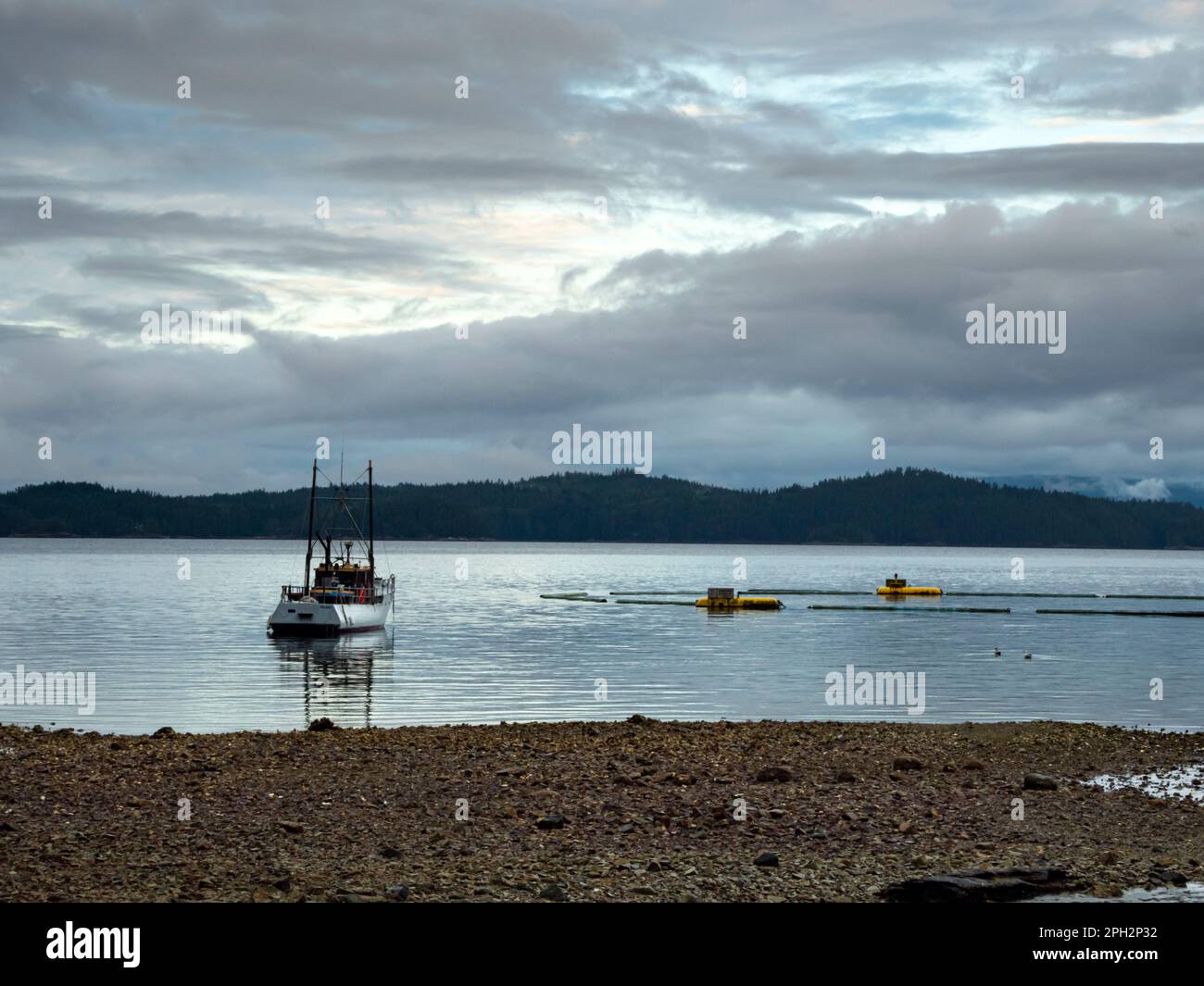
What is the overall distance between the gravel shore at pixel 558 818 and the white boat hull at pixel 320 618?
171ft

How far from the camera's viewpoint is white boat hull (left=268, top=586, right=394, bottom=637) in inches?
3039

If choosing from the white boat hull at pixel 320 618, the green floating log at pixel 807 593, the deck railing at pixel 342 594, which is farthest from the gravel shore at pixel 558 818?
the green floating log at pixel 807 593

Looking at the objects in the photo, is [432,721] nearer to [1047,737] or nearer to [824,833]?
[1047,737]

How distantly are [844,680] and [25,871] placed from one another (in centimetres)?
4192

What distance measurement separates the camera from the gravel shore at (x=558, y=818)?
13.6 metres

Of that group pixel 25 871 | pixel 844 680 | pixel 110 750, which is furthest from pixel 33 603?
pixel 25 871

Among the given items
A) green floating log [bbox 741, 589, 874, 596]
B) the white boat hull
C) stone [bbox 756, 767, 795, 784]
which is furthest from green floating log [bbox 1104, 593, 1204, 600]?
stone [bbox 756, 767, 795, 784]

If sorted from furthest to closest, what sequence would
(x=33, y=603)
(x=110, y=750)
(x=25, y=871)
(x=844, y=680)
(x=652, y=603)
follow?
(x=652, y=603)
(x=33, y=603)
(x=844, y=680)
(x=110, y=750)
(x=25, y=871)

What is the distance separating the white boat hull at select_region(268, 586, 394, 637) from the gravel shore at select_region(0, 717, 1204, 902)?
52.0 m

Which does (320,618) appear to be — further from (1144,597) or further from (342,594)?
(1144,597)

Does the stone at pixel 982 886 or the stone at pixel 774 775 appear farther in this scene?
the stone at pixel 774 775

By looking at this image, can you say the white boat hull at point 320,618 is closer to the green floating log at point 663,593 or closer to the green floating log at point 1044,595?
the green floating log at point 663,593

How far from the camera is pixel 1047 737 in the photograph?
1068 inches
